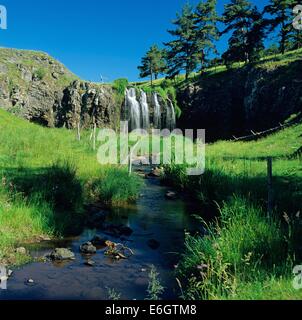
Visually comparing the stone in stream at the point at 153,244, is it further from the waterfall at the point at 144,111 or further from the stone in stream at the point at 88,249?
the waterfall at the point at 144,111

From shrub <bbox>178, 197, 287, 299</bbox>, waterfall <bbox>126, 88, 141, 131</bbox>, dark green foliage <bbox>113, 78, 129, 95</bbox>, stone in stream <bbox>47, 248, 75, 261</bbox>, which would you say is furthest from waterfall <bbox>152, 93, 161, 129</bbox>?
shrub <bbox>178, 197, 287, 299</bbox>

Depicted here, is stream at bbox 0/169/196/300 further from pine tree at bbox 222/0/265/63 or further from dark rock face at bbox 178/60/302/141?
pine tree at bbox 222/0/265/63

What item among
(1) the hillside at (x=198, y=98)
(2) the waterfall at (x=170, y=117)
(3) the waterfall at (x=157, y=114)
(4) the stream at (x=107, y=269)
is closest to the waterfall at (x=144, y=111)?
(3) the waterfall at (x=157, y=114)

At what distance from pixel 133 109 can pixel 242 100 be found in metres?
14.5

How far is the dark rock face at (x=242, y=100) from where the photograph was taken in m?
44.1

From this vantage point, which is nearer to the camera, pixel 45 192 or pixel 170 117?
→ pixel 45 192

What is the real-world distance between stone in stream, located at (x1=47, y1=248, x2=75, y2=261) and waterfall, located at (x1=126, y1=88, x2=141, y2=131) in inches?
1771

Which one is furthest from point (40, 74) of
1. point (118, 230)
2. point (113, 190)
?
point (118, 230)

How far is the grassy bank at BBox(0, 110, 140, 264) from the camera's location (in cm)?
1122

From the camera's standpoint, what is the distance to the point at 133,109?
55.8 m

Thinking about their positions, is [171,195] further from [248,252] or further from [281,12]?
[281,12]
